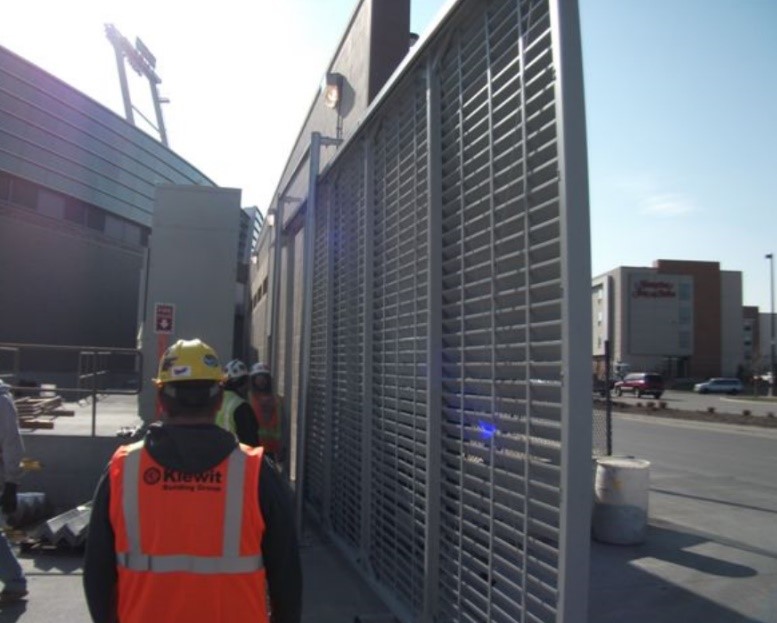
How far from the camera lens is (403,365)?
5.12 metres

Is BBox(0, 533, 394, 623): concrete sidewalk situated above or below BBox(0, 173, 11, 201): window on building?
below

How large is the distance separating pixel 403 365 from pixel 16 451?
2.95m

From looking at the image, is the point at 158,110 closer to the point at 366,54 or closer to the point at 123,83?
the point at 123,83

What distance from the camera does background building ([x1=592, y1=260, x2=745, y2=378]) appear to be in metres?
89.2

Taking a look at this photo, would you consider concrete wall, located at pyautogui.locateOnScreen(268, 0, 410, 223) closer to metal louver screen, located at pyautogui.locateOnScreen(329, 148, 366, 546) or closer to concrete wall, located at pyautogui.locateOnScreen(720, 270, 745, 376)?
metal louver screen, located at pyautogui.locateOnScreen(329, 148, 366, 546)

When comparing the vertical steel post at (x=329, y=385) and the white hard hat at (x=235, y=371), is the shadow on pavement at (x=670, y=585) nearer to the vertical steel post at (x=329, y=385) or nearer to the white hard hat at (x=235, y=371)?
the vertical steel post at (x=329, y=385)

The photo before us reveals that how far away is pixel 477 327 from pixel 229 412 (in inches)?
110

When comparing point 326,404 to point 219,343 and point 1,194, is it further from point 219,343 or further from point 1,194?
point 1,194

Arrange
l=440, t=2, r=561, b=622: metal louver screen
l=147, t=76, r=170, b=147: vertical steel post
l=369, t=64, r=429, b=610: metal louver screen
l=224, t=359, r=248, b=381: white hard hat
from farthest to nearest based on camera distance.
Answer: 1. l=147, t=76, r=170, b=147: vertical steel post
2. l=224, t=359, r=248, b=381: white hard hat
3. l=369, t=64, r=429, b=610: metal louver screen
4. l=440, t=2, r=561, b=622: metal louver screen

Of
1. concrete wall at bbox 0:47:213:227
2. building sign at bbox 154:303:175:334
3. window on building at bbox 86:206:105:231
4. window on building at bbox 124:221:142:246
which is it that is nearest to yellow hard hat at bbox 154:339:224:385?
building sign at bbox 154:303:175:334

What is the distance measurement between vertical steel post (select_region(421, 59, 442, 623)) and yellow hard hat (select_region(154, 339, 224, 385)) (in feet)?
6.26

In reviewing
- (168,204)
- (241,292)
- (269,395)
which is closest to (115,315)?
(241,292)

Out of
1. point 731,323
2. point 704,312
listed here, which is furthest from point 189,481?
point 731,323

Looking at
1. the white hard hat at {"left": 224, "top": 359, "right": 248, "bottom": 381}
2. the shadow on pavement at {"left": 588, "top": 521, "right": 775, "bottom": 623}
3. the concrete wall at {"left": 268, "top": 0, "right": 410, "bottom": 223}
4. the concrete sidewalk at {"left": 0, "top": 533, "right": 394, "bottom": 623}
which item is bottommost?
the concrete sidewalk at {"left": 0, "top": 533, "right": 394, "bottom": 623}
